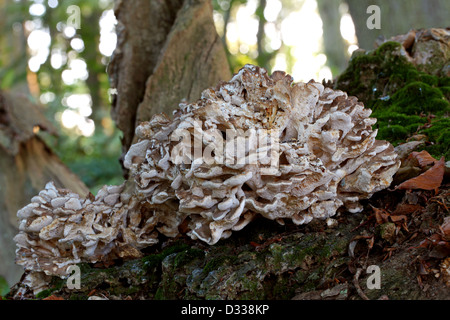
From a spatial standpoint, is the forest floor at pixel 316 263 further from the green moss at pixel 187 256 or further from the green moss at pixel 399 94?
the green moss at pixel 399 94

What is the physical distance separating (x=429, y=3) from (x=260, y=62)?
555 cm

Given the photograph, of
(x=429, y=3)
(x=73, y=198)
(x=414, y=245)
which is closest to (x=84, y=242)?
(x=73, y=198)

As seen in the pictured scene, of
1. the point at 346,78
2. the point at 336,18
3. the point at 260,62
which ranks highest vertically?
the point at 336,18

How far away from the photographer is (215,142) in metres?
2.53

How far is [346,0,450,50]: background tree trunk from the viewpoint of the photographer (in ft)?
18.2

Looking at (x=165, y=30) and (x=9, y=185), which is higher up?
(x=165, y=30)

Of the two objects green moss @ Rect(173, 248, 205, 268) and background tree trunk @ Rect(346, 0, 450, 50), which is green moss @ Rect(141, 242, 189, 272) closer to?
green moss @ Rect(173, 248, 205, 268)

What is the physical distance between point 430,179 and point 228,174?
153 centimetres

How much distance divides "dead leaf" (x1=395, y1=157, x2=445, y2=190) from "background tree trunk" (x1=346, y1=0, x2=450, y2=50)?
369cm

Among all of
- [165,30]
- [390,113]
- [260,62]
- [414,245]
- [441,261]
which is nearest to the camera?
[441,261]

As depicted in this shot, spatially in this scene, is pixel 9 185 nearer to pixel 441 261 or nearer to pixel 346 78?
pixel 346 78

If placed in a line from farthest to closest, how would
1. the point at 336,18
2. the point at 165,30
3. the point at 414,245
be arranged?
the point at 336,18
the point at 165,30
the point at 414,245

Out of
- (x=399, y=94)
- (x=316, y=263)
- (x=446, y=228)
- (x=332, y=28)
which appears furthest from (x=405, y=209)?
(x=332, y=28)

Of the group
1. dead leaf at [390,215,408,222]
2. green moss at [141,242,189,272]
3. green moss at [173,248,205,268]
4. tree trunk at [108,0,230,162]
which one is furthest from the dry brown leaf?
tree trunk at [108,0,230,162]
